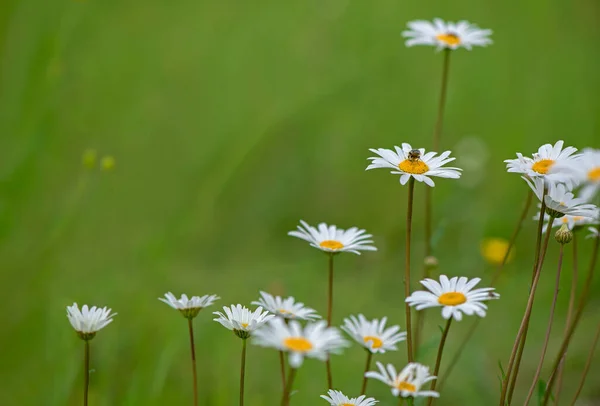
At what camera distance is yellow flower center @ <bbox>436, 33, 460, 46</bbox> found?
105 centimetres

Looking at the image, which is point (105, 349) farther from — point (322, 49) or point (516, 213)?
point (322, 49)

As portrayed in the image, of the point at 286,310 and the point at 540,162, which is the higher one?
the point at 540,162

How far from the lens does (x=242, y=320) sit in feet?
2.19

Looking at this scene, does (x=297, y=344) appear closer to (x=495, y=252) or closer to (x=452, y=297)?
(x=452, y=297)

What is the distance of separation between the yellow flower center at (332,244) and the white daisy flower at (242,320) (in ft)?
0.33

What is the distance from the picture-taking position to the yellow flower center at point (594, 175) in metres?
0.53

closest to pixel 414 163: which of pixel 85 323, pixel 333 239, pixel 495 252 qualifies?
pixel 333 239

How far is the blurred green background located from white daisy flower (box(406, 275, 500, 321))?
546 millimetres

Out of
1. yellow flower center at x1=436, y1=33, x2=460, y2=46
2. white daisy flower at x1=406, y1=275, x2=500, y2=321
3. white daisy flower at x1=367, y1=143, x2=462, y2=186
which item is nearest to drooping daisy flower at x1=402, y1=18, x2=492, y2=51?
yellow flower center at x1=436, y1=33, x2=460, y2=46

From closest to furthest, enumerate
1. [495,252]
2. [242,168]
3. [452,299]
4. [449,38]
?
[452,299]
[449,38]
[495,252]
[242,168]

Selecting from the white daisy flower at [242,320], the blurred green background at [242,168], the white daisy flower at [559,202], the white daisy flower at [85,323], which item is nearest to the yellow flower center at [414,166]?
the white daisy flower at [559,202]

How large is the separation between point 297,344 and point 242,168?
1548 mm

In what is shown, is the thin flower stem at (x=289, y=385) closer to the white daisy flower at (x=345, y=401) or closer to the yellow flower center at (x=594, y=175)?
the white daisy flower at (x=345, y=401)

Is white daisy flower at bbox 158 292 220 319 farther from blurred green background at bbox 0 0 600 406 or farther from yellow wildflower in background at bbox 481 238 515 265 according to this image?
yellow wildflower in background at bbox 481 238 515 265
